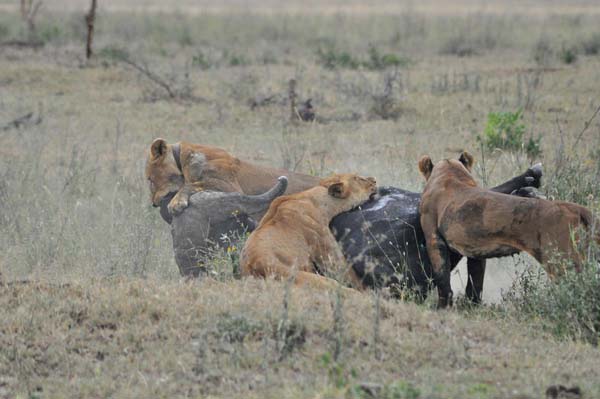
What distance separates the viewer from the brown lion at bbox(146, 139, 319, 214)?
852 centimetres

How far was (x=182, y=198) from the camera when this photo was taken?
8188mm

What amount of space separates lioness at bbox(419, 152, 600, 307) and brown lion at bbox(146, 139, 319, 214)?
5.26 ft

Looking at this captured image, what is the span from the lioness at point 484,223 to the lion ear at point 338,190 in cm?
70

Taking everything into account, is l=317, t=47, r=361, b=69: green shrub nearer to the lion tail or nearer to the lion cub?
the lion cub

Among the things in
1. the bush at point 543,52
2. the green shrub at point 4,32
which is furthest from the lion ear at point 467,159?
the green shrub at point 4,32

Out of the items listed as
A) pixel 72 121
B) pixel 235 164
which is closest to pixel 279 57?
pixel 72 121

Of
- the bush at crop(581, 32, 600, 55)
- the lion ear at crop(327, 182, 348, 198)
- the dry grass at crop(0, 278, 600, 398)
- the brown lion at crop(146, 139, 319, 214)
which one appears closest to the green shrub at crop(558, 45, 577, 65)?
Answer: the bush at crop(581, 32, 600, 55)

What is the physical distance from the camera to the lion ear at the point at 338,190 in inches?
311

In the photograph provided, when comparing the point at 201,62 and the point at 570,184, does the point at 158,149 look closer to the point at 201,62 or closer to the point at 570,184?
the point at 570,184

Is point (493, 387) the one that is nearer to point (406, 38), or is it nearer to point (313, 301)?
point (313, 301)

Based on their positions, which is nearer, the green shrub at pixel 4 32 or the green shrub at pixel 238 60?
the green shrub at pixel 238 60

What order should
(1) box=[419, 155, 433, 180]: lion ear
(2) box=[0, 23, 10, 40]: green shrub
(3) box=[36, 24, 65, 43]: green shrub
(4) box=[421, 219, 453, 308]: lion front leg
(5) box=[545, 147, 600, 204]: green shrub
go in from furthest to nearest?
(2) box=[0, 23, 10, 40]: green shrub → (3) box=[36, 24, 65, 43]: green shrub → (5) box=[545, 147, 600, 204]: green shrub → (1) box=[419, 155, 433, 180]: lion ear → (4) box=[421, 219, 453, 308]: lion front leg

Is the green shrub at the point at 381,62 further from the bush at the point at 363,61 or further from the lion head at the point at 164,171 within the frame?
the lion head at the point at 164,171

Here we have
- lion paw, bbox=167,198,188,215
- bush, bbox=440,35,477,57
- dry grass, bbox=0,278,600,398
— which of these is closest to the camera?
dry grass, bbox=0,278,600,398
